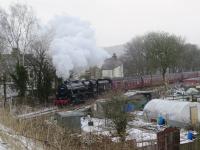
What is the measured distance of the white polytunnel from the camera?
2889 cm

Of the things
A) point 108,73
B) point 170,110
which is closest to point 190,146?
point 170,110

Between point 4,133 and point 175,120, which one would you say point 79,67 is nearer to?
point 175,120

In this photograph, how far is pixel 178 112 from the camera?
95.9 feet

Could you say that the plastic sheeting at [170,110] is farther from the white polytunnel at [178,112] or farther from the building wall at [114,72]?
the building wall at [114,72]

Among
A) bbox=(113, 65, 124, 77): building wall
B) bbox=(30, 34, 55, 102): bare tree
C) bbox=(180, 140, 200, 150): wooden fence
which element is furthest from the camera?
bbox=(113, 65, 124, 77): building wall

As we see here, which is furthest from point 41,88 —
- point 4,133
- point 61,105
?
point 4,133

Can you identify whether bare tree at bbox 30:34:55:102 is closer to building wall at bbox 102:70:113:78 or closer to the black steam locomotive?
the black steam locomotive

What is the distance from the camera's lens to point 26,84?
1668 inches

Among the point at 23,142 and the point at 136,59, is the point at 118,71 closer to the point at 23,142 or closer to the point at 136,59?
the point at 136,59

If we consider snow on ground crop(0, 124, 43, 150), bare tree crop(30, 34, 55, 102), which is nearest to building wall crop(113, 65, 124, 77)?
bare tree crop(30, 34, 55, 102)

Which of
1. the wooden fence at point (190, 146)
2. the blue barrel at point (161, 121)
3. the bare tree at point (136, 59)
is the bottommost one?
the blue barrel at point (161, 121)

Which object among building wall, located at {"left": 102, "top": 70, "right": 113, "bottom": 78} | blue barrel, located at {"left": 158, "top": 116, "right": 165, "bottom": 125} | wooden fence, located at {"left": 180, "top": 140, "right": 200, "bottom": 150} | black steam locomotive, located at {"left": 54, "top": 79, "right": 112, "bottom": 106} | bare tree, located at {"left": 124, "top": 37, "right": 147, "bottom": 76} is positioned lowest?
blue barrel, located at {"left": 158, "top": 116, "right": 165, "bottom": 125}

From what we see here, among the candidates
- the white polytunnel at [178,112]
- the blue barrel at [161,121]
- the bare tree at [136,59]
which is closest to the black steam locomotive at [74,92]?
the white polytunnel at [178,112]

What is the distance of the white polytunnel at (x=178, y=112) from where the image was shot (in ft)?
94.8
